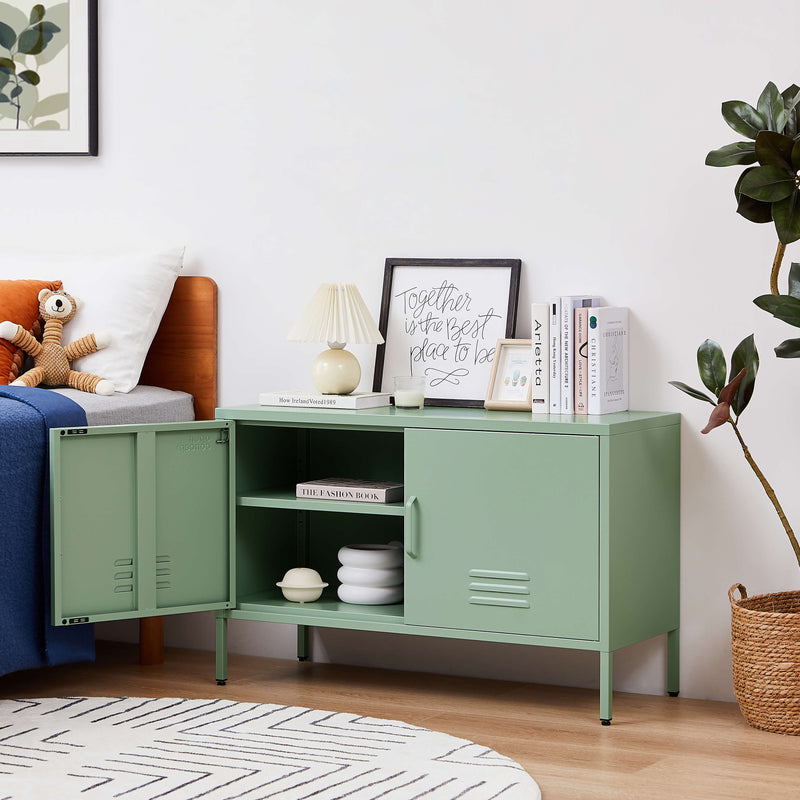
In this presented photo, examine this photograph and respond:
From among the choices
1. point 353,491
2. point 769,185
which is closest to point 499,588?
point 353,491

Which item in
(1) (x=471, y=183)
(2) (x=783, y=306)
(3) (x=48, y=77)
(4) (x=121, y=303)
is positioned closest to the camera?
(2) (x=783, y=306)

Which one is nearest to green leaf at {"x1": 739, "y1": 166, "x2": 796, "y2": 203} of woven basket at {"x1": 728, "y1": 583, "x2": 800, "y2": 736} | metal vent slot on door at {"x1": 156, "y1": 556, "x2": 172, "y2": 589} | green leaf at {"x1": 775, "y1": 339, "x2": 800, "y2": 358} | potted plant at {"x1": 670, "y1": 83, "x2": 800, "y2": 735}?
potted plant at {"x1": 670, "y1": 83, "x2": 800, "y2": 735}

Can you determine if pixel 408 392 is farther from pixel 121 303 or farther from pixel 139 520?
pixel 121 303

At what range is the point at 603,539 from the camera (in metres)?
2.57

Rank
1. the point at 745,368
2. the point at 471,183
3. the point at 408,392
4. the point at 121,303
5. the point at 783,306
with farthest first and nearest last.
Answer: the point at 121,303 < the point at 471,183 < the point at 408,392 < the point at 745,368 < the point at 783,306

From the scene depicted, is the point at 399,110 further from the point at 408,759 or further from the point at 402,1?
the point at 408,759

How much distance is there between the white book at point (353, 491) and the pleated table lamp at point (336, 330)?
22 centimetres

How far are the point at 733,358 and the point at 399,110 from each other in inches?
40.8

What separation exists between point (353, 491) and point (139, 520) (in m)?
0.46

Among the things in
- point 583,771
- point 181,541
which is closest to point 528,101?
point 181,541

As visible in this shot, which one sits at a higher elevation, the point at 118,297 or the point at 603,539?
the point at 118,297

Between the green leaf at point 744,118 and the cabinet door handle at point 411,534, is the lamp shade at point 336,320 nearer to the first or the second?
the cabinet door handle at point 411,534

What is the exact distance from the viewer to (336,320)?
9.66 feet

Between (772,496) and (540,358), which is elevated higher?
(540,358)
